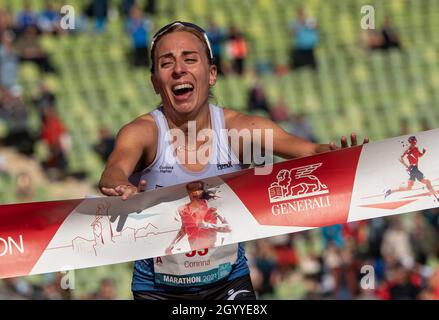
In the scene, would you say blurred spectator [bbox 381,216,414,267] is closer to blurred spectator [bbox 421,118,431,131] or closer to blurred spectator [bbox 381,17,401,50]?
blurred spectator [bbox 421,118,431,131]

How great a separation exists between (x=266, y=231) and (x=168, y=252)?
1.69 feet

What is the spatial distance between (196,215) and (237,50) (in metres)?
8.66

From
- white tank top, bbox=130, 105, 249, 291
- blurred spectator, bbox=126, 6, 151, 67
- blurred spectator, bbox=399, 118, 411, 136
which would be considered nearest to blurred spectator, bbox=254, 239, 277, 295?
blurred spectator, bbox=399, 118, 411, 136

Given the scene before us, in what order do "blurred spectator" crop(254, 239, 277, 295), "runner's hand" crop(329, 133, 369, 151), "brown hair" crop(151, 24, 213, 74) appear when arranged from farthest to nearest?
"blurred spectator" crop(254, 239, 277, 295)
"brown hair" crop(151, 24, 213, 74)
"runner's hand" crop(329, 133, 369, 151)

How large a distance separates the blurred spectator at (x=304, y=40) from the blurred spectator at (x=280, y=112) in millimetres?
895

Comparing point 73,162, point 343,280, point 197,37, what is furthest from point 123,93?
point 197,37

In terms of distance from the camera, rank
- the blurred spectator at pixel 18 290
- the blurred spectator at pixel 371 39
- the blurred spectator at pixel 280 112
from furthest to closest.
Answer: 1. the blurred spectator at pixel 371 39
2. the blurred spectator at pixel 280 112
3. the blurred spectator at pixel 18 290

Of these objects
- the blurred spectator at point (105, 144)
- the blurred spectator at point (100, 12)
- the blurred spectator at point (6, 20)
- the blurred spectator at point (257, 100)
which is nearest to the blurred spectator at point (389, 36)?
the blurred spectator at point (257, 100)

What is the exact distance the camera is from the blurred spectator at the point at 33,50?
1313cm

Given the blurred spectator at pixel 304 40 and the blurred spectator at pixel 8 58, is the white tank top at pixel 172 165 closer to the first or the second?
the blurred spectator at pixel 8 58

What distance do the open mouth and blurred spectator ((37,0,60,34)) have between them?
8.51 metres

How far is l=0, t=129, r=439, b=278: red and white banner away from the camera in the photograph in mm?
4914

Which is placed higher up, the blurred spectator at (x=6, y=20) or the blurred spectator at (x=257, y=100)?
the blurred spectator at (x=6, y=20)

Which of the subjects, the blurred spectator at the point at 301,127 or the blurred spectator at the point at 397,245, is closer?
the blurred spectator at the point at 397,245
